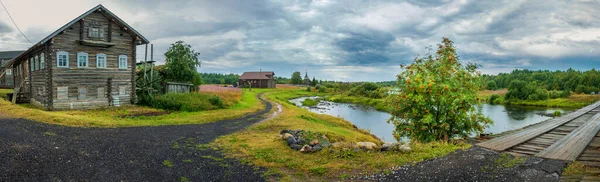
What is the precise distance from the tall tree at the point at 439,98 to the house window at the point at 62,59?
925 inches

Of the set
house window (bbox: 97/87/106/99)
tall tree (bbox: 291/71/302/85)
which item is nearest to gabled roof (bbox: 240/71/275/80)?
tall tree (bbox: 291/71/302/85)

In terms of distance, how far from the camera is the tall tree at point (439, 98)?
14367mm

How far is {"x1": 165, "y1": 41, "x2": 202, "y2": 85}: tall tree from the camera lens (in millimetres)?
34688

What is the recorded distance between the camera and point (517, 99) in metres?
74.0

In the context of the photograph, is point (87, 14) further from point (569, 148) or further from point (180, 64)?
point (569, 148)

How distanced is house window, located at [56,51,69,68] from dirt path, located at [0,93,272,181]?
31.7ft

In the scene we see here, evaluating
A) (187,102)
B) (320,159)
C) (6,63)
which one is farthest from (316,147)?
(6,63)

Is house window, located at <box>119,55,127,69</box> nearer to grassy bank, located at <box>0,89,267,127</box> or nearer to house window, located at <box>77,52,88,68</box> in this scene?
house window, located at <box>77,52,88,68</box>

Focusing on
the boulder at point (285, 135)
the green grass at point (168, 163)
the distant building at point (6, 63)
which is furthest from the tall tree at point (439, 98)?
the distant building at point (6, 63)

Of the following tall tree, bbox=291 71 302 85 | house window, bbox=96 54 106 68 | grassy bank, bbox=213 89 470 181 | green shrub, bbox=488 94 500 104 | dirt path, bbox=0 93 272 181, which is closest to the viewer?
dirt path, bbox=0 93 272 181

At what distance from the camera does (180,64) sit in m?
34.7

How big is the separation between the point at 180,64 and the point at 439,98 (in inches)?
1088

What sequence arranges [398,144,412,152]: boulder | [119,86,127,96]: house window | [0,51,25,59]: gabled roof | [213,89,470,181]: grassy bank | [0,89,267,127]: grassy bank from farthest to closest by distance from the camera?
[0,51,25,59]: gabled roof → [119,86,127,96]: house window → [0,89,267,127]: grassy bank → [398,144,412,152]: boulder → [213,89,470,181]: grassy bank

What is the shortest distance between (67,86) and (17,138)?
1364 centimetres
